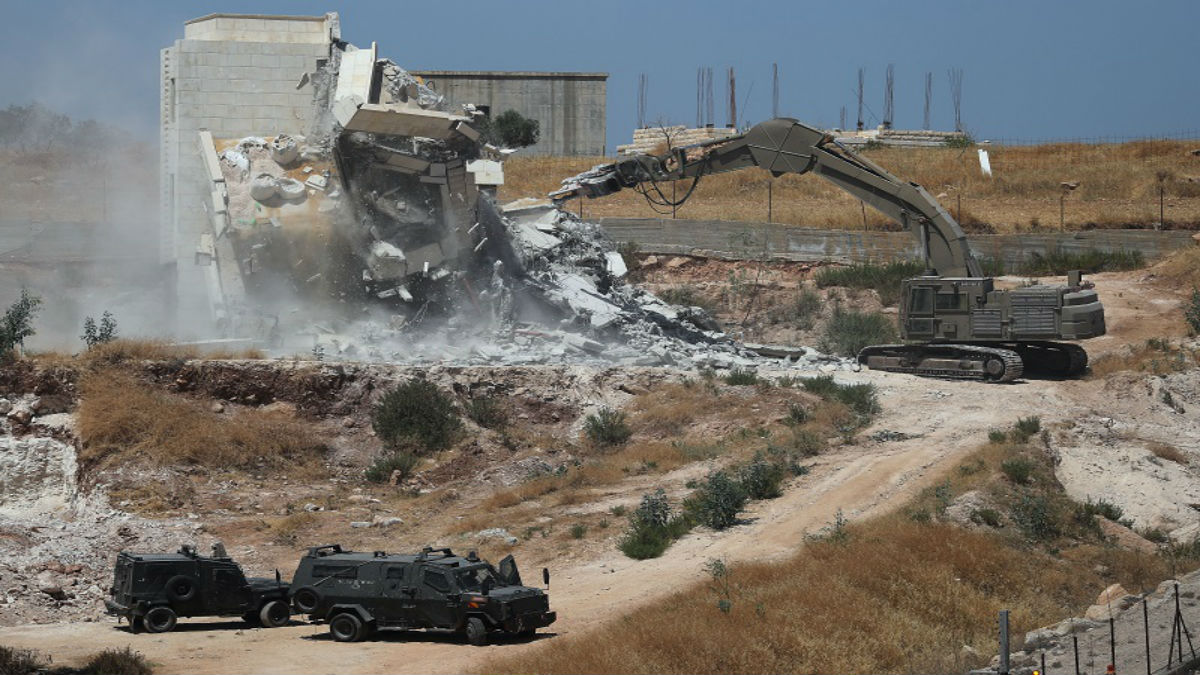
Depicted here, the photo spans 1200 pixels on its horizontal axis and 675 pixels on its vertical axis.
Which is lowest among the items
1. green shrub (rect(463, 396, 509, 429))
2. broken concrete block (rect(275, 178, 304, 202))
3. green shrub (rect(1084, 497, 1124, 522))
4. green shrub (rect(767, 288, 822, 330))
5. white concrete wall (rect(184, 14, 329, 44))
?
green shrub (rect(1084, 497, 1124, 522))

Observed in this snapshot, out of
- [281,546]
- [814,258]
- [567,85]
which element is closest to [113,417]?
[281,546]

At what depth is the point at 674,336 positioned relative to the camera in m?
36.9

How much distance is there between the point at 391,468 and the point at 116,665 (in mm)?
12044

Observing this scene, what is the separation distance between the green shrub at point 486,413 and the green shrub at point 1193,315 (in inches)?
706

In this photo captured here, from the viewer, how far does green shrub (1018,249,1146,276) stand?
45.3 m

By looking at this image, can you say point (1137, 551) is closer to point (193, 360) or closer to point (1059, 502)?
point (1059, 502)

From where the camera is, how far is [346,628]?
18.7m

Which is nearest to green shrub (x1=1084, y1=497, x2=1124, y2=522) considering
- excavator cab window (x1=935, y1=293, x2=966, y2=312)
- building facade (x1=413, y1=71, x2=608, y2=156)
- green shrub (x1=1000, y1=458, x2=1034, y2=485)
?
green shrub (x1=1000, y1=458, x2=1034, y2=485)

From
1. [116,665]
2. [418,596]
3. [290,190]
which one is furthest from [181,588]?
[290,190]

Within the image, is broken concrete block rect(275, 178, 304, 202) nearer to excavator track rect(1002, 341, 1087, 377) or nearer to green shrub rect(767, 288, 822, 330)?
green shrub rect(767, 288, 822, 330)

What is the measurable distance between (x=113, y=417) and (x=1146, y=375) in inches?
853

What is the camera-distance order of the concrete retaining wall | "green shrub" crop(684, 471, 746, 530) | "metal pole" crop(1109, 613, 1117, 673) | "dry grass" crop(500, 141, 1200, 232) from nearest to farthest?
"metal pole" crop(1109, 613, 1117, 673)
"green shrub" crop(684, 471, 746, 530)
the concrete retaining wall
"dry grass" crop(500, 141, 1200, 232)

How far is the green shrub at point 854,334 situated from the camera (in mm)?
38125

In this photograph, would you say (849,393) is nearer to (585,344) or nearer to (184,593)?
(585,344)
